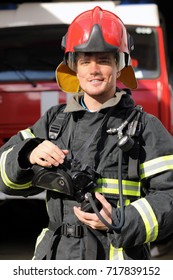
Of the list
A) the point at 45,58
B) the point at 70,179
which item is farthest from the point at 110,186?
the point at 45,58

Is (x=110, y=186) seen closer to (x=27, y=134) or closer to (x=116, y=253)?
(x=116, y=253)

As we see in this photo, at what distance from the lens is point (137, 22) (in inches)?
248

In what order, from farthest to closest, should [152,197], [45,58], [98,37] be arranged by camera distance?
[45,58], [98,37], [152,197]

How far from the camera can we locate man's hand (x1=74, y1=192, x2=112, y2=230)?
2.26m

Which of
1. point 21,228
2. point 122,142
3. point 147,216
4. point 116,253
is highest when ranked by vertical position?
point 122,142

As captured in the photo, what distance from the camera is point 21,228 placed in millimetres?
7559

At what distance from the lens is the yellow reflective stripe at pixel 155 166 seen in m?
2.38

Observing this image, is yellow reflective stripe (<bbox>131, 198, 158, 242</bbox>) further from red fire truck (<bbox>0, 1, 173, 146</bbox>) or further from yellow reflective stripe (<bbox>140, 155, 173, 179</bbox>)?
red fire truck (<bbox>0, 1, 173, 146</bbox>)

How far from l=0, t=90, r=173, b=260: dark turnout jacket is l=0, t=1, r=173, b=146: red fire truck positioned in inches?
132

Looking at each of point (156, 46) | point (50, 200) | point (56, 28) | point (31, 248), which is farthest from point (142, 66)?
point (50, 200)

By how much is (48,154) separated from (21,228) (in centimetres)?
535

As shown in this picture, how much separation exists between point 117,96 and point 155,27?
13.1 feet
